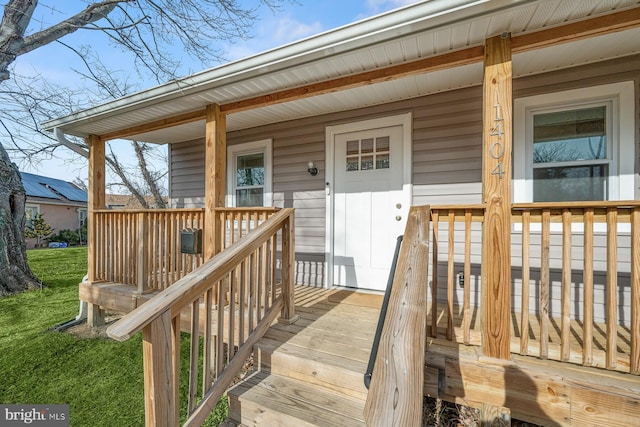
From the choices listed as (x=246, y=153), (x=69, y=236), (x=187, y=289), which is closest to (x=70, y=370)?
(x=187, y=289)

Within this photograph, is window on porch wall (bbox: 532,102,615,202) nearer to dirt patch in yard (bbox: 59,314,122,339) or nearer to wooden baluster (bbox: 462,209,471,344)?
wooden baluster (bbox: 462,209,471,344)

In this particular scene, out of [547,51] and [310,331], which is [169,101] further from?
[547,51]

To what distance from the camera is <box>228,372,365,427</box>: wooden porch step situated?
1.65 m

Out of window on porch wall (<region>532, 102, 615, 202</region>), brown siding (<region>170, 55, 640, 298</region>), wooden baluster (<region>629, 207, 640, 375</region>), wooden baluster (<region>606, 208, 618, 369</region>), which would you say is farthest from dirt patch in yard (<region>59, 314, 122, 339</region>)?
window on porch wall (<region>532, 102, 615, 202</region>)

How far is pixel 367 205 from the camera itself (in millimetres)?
3676

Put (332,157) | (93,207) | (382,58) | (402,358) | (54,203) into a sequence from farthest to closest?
(54,203), (93,207), (332,157), (382,58), (402,358)

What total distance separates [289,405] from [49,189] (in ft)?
72.5

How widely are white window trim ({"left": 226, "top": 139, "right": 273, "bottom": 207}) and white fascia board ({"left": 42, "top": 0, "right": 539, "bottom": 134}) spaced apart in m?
1.59

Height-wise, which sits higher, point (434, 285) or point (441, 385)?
point (434, 285)

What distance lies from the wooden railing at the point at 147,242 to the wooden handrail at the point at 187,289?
0.74m

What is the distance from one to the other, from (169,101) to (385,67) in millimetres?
2227

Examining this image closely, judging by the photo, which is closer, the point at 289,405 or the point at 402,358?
the point at 402,358

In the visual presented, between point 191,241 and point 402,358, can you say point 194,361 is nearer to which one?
point 402,358

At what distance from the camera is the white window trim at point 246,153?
437cm
